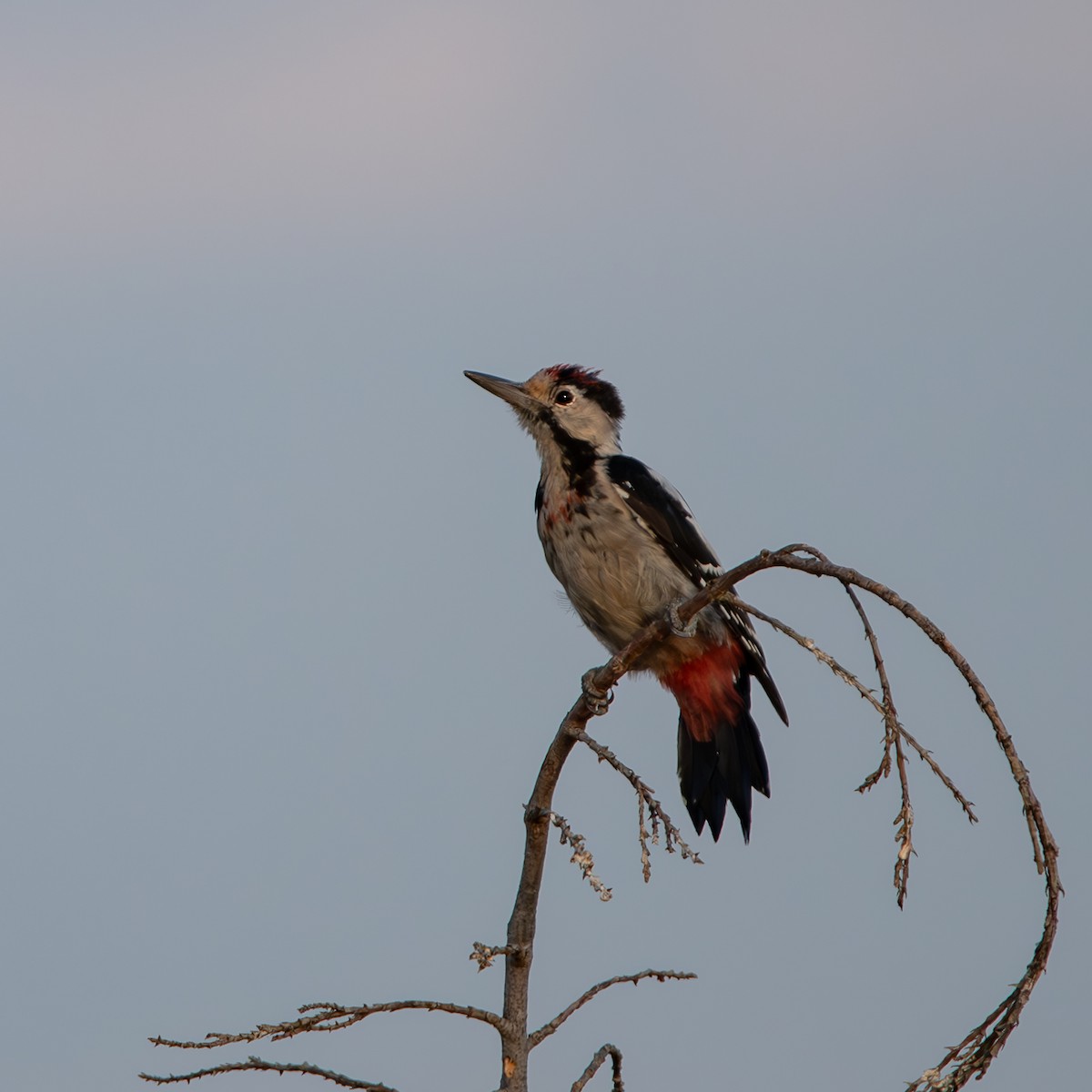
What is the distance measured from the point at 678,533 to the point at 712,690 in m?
0.54

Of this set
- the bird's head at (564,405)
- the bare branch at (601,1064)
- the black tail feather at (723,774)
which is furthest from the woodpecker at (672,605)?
the bare branch at (601,1064)

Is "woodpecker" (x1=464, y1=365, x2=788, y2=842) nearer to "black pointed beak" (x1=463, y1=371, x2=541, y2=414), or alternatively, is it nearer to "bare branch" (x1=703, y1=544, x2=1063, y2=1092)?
"black pointed beak" (x1=463, y1=371, x2=541, y2=414)

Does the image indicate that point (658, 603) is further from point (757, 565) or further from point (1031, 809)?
point (1031, 809)

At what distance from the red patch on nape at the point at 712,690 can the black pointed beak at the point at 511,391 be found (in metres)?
1.18

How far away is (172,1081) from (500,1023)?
25.6 inches

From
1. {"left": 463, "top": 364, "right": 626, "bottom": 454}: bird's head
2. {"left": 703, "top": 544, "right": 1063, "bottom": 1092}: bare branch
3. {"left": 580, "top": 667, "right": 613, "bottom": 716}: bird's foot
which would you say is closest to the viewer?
{"left": 703, "top": 544, "right": 1063, "bottom": 1092}: bare branch

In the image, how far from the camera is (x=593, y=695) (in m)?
3.37

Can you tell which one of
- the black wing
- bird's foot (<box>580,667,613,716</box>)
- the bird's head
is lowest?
bird's foot (<box>580,667,613,716</box>)

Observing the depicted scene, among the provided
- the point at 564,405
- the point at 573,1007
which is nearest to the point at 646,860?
the point at 573,1007

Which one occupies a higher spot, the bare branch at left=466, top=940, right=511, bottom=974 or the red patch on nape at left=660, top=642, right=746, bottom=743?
the red patch on nape at left=660, top=642, right=746, bottom=743

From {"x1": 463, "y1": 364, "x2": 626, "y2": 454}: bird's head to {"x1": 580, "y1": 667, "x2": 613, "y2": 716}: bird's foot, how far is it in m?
1.17

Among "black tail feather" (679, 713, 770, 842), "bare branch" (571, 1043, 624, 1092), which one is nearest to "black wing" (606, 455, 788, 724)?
"black tail feather" (679, 713, 770, 842)

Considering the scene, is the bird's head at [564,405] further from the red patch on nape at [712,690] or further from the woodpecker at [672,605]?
the red patch on nape at [712,690]

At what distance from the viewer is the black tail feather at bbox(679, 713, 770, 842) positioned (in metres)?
4.49
